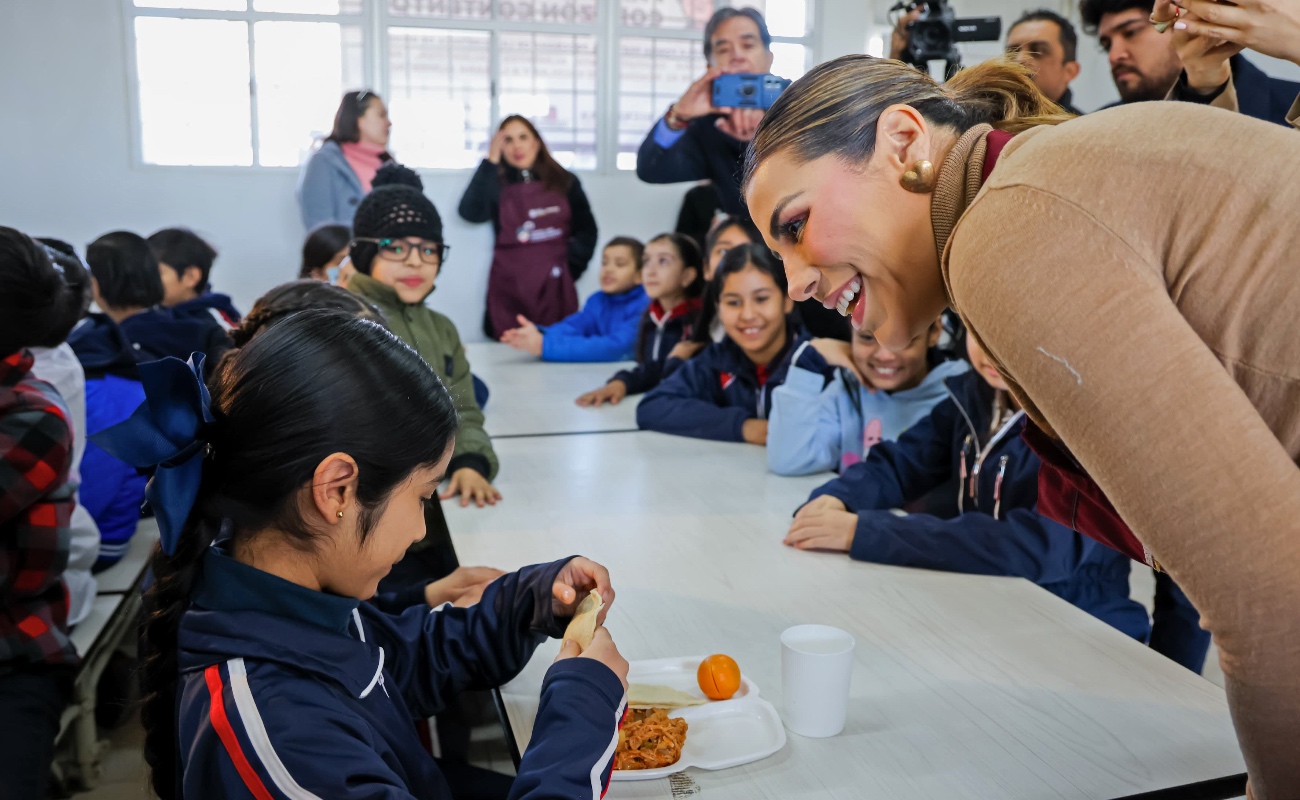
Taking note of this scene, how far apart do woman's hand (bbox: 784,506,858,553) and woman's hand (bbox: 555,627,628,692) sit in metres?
0.64

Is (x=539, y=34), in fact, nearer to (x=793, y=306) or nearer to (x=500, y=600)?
(x=793, y=306)

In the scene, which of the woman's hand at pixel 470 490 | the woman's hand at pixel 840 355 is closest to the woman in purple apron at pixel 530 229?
the woman's hand at pixel 840 355

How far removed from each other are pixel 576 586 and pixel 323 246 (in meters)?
2.99

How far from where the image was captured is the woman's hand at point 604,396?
2959mm

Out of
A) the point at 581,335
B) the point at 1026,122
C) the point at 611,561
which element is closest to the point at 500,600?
the point at 611,561

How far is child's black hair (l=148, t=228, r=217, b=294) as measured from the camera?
12.2ft

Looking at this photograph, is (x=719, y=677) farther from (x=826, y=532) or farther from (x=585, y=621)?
(x=826, y=532)

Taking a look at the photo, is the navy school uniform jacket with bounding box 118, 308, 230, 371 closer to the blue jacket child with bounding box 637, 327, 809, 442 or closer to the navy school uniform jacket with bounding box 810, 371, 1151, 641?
the blue jacket child with bounding box 637, 327, 809, 442

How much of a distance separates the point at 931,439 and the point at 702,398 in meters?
0.83

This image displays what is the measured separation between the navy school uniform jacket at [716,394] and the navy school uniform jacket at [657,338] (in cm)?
33

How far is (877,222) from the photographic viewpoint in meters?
0.95

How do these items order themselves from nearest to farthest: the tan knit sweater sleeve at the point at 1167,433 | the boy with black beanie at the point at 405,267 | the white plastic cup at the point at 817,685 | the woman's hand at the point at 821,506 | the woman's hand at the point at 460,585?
the tan knit sweater sleeve at the point at 1167,433 < the white plastic cup at the point at 817,685 < the woman's hand at the point at 460,585 < the woman's hand at the point at 821,506 < the boy with black beanie at the point at 405,267

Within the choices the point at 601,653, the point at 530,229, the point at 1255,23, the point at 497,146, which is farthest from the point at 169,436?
the point at 530,229

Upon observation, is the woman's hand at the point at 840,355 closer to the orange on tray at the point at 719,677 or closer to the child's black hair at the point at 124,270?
the orange on tray at the point at 719,677
